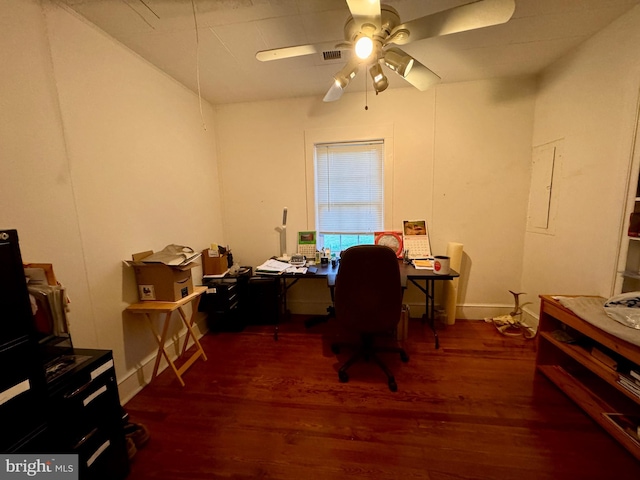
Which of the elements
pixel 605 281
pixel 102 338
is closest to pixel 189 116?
pixel 102 338

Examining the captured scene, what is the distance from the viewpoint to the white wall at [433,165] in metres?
2.62

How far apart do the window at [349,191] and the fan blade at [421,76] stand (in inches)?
40.4

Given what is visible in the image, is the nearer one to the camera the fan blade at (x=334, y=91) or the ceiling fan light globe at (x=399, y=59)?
the ceiling fan light globe at (x=399, y=59)

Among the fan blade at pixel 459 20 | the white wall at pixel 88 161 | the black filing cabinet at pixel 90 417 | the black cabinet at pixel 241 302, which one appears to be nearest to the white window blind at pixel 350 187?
the black cabinet at pixel 241 302

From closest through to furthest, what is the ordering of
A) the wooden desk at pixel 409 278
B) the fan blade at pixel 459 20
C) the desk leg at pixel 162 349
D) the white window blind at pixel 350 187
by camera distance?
1. the fan blade at pixel 459 20
2. the desk leg at pixel 162 349
3. the wooden desk at pixel 409 278
4. the white window blind at pixel 350 187

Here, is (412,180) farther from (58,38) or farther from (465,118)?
(58,38)

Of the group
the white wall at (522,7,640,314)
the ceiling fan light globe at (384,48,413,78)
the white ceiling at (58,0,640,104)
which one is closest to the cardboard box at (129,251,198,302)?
the white ceiling at (58,0,640,104)

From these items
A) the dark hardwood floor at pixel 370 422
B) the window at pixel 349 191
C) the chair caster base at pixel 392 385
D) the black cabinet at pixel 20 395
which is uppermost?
the window at pixel 349 191

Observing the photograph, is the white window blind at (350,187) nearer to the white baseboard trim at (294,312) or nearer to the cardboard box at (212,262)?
the white baseboard trim at (294,312)

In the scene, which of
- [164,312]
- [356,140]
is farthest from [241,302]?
[356,140]

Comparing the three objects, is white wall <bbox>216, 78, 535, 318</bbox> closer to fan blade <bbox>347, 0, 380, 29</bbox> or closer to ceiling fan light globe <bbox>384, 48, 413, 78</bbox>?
ceiling fan light globe <bbox>384, 48, 413, 78</bbox>

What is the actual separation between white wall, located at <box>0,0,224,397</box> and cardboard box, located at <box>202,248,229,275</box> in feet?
1.49

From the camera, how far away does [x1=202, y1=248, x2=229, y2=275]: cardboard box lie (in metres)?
2.78

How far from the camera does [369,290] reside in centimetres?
182
